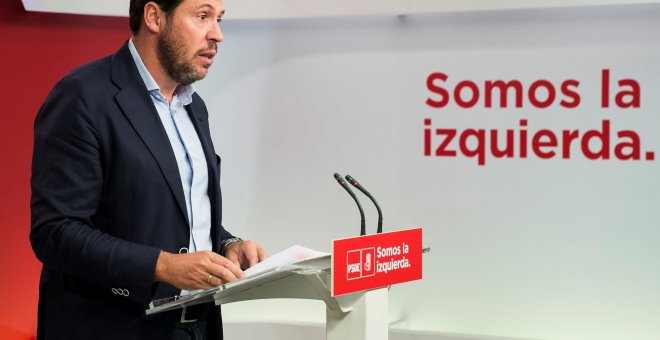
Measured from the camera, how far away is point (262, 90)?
460 cm

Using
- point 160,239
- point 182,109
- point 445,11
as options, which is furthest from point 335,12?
point 160,239

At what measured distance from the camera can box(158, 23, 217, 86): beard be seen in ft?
7.04

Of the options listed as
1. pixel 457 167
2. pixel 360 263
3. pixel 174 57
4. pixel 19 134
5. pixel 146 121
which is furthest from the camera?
pixel 457 167

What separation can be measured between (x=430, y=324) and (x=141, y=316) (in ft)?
8.47

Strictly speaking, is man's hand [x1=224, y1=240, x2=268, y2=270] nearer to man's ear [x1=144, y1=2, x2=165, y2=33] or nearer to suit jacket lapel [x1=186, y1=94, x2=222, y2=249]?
suit jacket lapel [x1=186, y1=94, x2=222, y2=249]

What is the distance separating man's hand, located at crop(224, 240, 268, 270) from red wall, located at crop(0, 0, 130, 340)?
86.6 inches

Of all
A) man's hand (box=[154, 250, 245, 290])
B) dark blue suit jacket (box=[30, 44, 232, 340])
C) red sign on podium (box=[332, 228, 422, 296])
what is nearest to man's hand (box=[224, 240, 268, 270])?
dark blue suit jacket (box=[30, 44, 232, 340])

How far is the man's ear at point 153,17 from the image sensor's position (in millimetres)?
2160

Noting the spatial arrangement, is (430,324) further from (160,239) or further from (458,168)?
(160,239)

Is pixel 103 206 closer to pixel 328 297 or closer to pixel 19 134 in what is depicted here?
pixel 328 297

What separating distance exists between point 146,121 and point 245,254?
1.34 ft

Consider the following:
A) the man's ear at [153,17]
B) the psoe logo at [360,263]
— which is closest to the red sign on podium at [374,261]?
the psoe logo at [360,263]

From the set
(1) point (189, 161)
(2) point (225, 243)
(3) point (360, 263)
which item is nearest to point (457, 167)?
(2) point (225, 243)

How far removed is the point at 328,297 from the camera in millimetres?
1852
